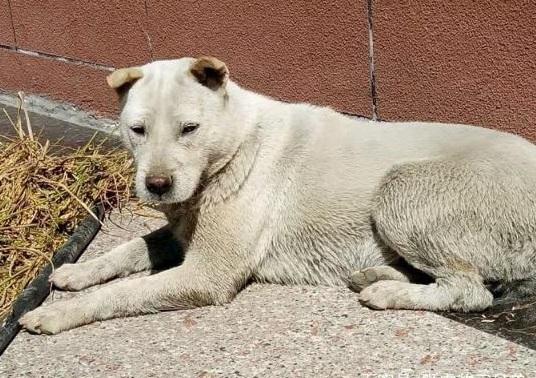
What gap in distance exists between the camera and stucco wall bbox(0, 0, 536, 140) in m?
5.08

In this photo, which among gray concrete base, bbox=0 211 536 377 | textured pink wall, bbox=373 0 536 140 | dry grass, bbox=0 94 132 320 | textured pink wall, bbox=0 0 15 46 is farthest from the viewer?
textured pink wall, bbox=0 0 15 46

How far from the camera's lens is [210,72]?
14.1 feet

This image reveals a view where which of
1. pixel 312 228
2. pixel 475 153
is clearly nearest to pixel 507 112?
pixel 475 153

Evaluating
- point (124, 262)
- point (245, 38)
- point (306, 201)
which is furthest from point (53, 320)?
point (245, 38)

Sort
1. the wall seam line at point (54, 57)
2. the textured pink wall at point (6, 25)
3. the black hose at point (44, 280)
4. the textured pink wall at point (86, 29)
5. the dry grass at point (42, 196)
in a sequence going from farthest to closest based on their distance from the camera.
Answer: the textured pink wall at point (6, 25) < the wall seam line at point (54, 57) < the textured pink wall at point (86, 29) < the dry grass at point (42, 196) < the black hose at point (44, 280)

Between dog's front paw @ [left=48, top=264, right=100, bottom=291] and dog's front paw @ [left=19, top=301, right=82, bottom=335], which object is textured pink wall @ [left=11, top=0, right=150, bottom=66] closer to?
dog's front paw @ [left=48, top=264, right=100, bottom=291]

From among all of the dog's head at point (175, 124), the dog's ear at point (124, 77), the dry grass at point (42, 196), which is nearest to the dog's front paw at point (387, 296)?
the dog's head at point (175, 124)

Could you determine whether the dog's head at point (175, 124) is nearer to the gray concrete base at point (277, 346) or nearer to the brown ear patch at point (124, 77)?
the brown ear patch at point (124, 77)

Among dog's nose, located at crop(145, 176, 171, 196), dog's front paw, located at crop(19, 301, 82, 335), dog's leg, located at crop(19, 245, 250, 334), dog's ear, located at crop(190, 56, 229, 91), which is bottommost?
dog's front paw, located at crop(19, 301, 82, 335)

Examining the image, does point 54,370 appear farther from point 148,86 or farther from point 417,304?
point 417,304

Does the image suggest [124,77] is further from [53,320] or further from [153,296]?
[53,320]

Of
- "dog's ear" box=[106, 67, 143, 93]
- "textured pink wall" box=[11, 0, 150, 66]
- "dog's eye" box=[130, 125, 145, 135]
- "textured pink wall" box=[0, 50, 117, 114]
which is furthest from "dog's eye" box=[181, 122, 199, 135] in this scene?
"textured pink wall" box=[0, 50, 117, 114]

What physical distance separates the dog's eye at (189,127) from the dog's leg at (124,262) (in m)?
1.01

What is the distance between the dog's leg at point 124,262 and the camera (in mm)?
4746
